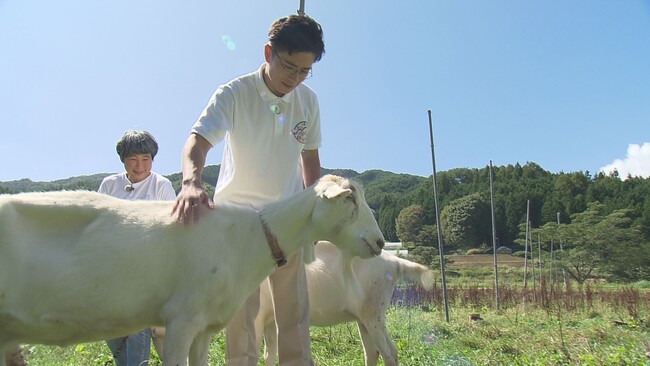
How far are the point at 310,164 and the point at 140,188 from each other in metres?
1.41

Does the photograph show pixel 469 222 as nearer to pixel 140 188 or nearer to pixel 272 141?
pixel 140 188

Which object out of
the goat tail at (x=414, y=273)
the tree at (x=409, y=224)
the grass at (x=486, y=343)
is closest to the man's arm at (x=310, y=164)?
the grass at (x=486, y=343)

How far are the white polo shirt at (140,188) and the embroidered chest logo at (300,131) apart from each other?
124cm

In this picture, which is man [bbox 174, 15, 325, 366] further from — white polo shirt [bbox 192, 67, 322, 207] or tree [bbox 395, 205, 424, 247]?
tree [bbox 395, 205, 424, 247]

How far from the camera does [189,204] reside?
2.40 meters

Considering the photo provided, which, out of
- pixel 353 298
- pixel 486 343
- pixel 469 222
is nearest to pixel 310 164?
pixel 353 298

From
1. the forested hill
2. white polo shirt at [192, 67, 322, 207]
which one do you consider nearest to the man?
white polo shirt at [192, 67, 322, 207]

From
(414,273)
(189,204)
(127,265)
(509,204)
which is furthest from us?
(509,204)

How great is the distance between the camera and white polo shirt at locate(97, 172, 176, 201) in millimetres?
3703

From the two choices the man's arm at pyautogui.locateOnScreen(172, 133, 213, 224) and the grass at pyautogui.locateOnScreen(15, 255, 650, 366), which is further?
the grass at pyautogui.locateOnScreen(15, 255, 650, 366)

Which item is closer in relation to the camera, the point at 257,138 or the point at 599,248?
the point at 257,138

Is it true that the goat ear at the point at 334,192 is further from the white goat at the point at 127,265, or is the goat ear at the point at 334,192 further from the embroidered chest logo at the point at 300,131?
the embroidered chest logo at the point at 300,131

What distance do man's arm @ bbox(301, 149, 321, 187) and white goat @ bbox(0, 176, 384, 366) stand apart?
0.71 m

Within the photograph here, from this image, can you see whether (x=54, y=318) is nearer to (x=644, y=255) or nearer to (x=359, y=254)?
(x=359, y=254)
